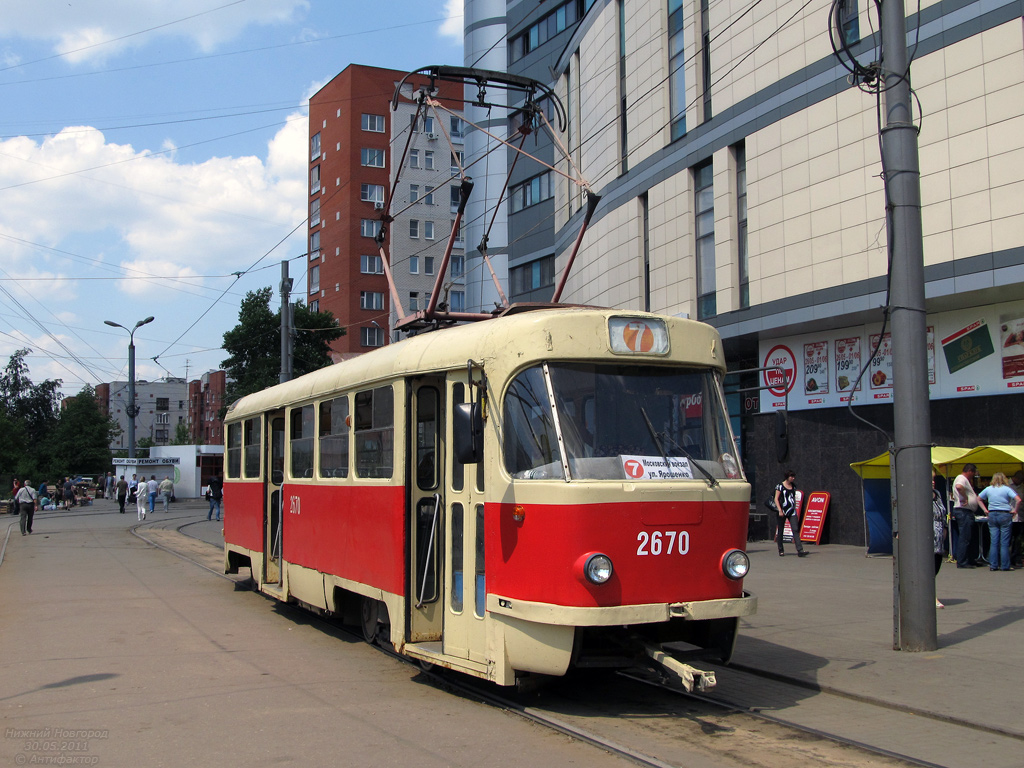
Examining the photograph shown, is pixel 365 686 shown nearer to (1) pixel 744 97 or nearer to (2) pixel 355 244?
(1) pixel 744 97

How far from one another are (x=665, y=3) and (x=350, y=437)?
67.5 ft

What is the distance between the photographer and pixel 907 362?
9.16 metres

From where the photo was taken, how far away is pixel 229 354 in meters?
57.4

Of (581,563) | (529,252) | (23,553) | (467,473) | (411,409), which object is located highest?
(529,252)

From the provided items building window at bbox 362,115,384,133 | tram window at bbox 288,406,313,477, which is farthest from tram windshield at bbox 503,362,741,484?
building window at bbox 362,115,384,133

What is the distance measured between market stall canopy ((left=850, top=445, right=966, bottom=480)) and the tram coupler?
38.6 feet

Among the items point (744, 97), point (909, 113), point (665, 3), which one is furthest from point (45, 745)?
point (665, 3)

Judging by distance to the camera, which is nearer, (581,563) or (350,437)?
(581,563)

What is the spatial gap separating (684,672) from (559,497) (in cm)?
141

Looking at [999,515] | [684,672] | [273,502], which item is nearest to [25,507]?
[273,502]

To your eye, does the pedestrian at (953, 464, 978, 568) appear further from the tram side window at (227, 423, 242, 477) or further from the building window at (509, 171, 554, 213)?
the building window at (509, 171, 554, 213)

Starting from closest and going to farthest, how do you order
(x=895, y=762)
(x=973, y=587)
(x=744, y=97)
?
(x=895, y=762) < (x=973, y=587) < (x=744, y=97)

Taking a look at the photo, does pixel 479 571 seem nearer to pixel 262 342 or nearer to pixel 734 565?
pixel 734 565

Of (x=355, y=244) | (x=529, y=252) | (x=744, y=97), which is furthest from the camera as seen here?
(x=355, y=244)
